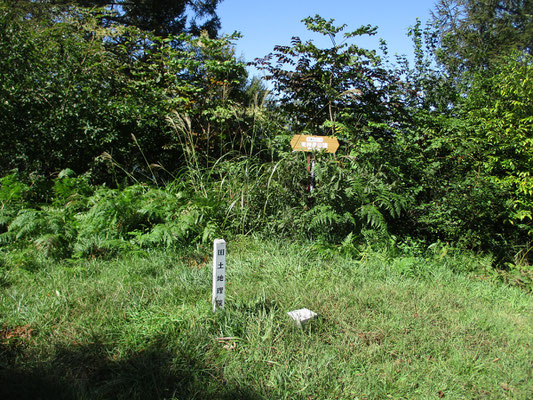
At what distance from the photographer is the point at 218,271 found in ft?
9.39

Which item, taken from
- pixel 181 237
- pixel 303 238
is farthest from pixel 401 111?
pixel 181 237

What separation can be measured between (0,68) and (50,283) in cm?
496

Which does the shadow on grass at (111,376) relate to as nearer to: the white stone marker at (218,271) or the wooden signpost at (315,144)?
the white stone marker at (218,271)

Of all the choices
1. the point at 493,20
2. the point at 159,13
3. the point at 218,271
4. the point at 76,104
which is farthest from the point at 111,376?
the point at 493,20

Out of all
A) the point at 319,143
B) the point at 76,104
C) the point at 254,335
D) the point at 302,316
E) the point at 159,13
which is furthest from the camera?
the point at 159,13

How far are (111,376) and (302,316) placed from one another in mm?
1338

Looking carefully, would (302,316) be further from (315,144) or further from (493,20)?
(493,20)

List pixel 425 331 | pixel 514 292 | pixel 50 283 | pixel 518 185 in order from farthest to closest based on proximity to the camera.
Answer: pixel 518 185 → pixel 514 292 → pixel 50 283 → pixel 425 331

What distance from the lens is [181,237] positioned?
15.3 ft

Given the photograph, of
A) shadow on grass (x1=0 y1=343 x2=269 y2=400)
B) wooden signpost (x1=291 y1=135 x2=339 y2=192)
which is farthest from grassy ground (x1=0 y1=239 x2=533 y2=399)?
wooden signpost (x1=291 y1=135 x2=339 y2=192)

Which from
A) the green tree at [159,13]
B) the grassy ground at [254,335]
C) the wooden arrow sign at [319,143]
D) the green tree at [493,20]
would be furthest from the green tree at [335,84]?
the green tree at [493,20]

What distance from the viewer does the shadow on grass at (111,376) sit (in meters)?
2.20

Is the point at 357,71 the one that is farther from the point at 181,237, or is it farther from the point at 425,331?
the point at 425,331

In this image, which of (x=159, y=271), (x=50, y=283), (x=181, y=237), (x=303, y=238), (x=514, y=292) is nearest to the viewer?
(x=50, y=283)
